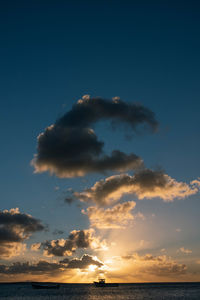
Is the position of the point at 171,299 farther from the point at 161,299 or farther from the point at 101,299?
the point at 101,299

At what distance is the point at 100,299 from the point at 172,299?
44.6 metres

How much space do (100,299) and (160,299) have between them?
124ft

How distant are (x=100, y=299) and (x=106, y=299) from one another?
3.81 m

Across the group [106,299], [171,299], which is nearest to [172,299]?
[171,299]

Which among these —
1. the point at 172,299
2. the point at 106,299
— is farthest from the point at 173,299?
the point at 106,299

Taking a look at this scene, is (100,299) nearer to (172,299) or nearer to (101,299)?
(101,299)

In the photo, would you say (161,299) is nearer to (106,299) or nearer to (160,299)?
(160,299)

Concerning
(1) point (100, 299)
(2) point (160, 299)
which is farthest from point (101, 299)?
(2) point (160, 299)

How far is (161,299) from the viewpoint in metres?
173

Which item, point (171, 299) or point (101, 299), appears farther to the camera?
point (101, 299)

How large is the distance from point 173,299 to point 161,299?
7.13 meters

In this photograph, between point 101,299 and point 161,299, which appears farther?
point 101,299

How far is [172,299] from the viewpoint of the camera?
17300 centimetres

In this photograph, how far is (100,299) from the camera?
184 metres
